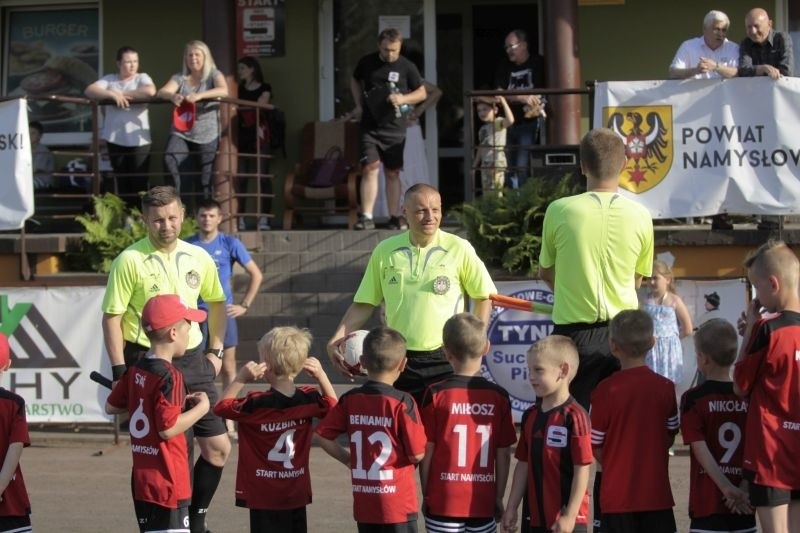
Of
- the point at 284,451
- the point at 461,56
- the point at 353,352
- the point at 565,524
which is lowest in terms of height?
the point at 565,524

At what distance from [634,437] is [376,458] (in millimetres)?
1188

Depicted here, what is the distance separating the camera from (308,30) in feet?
46.7

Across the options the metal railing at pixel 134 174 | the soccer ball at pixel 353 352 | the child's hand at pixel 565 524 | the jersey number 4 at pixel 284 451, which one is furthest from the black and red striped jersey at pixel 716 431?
the metal railing at pixel 134 174

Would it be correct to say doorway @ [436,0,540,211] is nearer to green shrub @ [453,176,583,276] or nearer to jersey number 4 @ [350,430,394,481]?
green shrub @ [453,176,583,276]

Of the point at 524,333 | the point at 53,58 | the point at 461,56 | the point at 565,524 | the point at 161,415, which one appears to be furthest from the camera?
the point at 461,56

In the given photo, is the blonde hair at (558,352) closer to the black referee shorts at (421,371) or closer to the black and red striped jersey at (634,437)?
the black and red striped jersey at (634,437)

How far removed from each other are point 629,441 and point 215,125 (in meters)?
7.62

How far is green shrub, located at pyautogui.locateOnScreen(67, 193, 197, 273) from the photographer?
450 inches

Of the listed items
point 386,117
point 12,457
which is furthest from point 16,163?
point 12,457

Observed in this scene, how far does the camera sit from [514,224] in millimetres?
10625

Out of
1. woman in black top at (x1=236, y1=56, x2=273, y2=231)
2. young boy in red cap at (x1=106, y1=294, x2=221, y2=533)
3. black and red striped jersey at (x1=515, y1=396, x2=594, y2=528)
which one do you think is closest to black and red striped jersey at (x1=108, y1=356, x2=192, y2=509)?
young boy in red cap at (x1=106, y1=294, x2=221, y2=533)

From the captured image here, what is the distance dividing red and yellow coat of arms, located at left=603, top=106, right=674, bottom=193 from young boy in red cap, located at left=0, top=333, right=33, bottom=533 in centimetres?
599

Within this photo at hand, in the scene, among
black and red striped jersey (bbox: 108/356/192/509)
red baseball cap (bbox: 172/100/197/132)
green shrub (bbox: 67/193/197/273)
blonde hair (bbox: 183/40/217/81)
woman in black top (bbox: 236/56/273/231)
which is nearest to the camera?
black and red striped jersey (bbox: 108/356/192/509)

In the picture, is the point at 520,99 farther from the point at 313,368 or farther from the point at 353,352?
the point at 313,368
